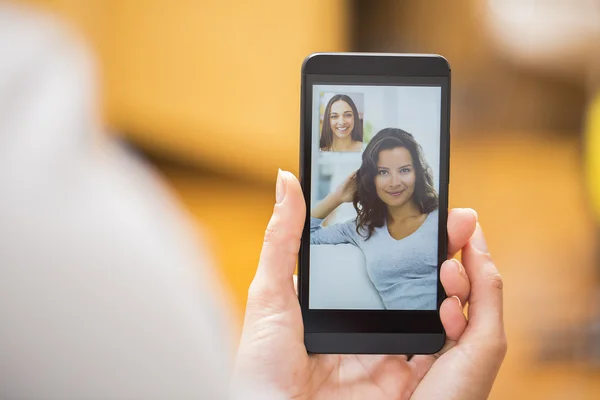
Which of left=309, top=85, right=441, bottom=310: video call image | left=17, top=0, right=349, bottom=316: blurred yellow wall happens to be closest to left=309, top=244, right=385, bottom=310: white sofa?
left=309, top=85, right=441, bottom=310: video call image

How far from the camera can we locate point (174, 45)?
42.6 inches

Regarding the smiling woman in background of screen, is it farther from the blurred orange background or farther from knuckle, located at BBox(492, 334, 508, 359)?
the blurred orange background

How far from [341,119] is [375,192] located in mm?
78

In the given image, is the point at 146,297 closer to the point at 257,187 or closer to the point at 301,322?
the point at 301,322

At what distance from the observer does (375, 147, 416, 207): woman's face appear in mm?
573

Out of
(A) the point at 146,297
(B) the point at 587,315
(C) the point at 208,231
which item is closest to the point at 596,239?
(B) the point at 587,315

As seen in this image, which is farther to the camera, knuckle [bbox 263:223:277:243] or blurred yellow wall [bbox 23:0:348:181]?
blurred yellow wall [bbox 23:0:348:181]

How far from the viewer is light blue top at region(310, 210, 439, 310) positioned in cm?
58

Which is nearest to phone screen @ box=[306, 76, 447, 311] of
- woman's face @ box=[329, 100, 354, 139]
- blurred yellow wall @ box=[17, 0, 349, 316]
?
woman's face @ box=[329, 100, 354, 139]

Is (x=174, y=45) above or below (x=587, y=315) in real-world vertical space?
above

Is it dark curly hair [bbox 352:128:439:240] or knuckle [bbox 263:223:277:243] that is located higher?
dark curly hair [bbox 352:128:439:240]

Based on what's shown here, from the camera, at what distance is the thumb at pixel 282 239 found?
0.55 m

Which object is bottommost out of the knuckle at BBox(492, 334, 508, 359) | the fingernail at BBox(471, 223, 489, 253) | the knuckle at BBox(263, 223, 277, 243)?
the knuckle at BBox(492, 334, 508, 359)

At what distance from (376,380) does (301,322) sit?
97 millimetres
